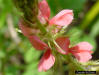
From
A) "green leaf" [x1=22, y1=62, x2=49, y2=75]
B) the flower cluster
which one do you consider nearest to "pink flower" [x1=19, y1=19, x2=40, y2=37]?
the flower cluster

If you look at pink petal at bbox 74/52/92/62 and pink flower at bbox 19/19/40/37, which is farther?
pink petal at bbox 74/52/92/62

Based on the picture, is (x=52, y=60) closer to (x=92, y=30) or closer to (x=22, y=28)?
(x=22, y=28)

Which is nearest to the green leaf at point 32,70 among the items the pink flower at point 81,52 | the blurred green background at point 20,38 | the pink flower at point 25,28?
the blurred green background at point 20,38

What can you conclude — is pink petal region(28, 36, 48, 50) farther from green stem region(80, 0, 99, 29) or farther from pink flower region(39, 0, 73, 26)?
green stem region(80, 0, 99, 29)

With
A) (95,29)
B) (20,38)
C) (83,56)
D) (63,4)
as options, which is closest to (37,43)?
(83,56)

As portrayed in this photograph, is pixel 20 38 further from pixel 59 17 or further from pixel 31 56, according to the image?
pixel 59 17

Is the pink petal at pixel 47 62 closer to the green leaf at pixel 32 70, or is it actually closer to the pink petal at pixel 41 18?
the pink petal at pixel 41 18
